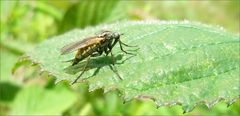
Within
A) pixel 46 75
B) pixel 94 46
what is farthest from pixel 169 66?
pixel 46 75

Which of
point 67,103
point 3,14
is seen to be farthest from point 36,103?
point 3,14

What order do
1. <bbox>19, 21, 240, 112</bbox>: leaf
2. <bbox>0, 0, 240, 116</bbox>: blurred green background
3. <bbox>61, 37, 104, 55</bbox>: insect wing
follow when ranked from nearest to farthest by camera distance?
1. <bbox>19, 21, 240, 112</bbox>: leaf
2. <bbox>61, 37, 104, 55</bbox>: insect wing
3. <bbox>0, 0, 240, 116</bbox>: blurred green background

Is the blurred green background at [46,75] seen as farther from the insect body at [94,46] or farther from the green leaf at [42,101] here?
the insect body at [94,46]

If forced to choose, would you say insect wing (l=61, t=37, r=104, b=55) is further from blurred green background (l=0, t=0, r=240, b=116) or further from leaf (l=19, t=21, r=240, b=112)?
blurred green background (l=0, t=0, r=240, b=116)

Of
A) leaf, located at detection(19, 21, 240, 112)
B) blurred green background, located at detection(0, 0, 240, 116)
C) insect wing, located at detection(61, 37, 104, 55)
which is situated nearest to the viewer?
leaf, located at detection(19, 21, 240, 112)

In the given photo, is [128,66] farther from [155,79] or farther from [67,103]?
[67,103]

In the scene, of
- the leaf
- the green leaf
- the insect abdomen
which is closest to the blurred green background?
the green leaf
